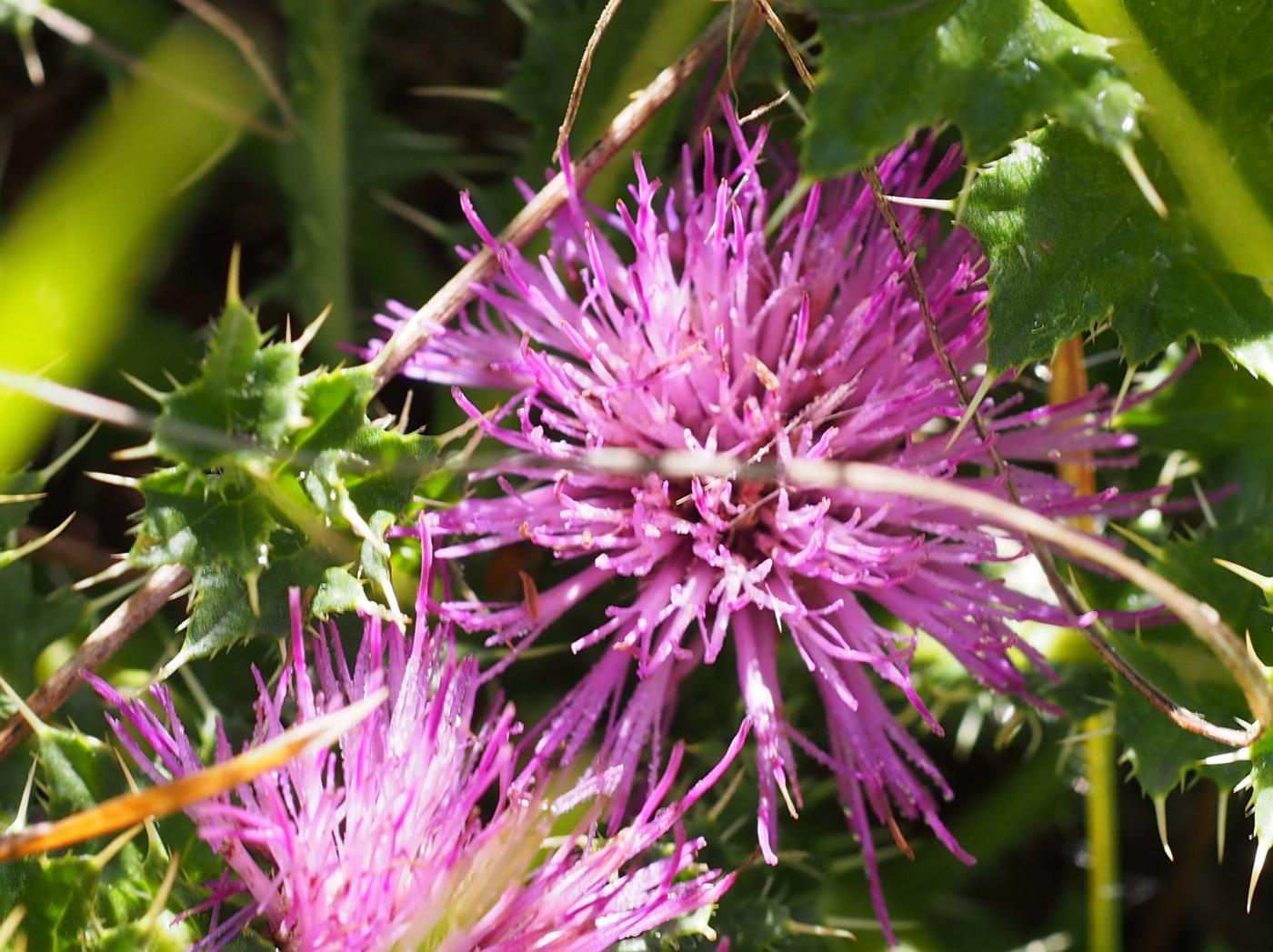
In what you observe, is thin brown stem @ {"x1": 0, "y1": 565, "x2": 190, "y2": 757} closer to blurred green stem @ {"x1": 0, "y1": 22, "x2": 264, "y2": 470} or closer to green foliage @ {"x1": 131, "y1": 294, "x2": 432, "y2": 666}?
green foliage @ {"x1": 131, "y1": 294, "x2": 432, "y2": 666}

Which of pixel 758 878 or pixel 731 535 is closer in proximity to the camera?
pixel 731 535

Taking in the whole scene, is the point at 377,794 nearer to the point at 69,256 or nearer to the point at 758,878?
the point at 758,878

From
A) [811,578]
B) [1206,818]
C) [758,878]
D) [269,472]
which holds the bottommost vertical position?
[1206,818]

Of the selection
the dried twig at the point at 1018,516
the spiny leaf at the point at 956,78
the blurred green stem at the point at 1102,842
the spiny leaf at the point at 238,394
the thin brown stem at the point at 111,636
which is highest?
the spiny leaf at the point at 956,78

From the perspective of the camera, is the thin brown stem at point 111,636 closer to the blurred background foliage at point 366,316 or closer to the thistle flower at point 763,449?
the blurred background foliage at point 366,316

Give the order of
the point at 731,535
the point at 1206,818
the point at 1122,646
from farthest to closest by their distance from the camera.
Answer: the point at 1206,818 → the point at 1122,646 → the point at 731,535

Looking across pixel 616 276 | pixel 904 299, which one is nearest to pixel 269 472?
pixel 616 276

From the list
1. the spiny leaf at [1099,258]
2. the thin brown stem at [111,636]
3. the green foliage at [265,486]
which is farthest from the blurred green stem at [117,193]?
the spiny leaf at [1099,258]

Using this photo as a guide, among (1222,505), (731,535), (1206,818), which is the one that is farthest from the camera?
(1206,818)
